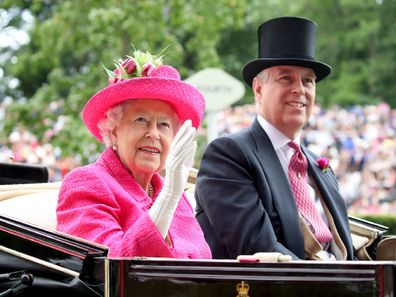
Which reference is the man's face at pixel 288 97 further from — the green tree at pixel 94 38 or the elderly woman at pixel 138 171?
the green tree at pixel 94 38

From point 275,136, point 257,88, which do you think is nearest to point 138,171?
point 275,136

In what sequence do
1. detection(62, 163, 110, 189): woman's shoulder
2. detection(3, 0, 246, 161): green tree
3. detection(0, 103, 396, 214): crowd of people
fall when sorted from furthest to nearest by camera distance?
detection(0, 103, 396, 214): crowd of people
detection(3, 0, 246, 161): green tree
detection(62, 163, 110, 189): woman's shoulder

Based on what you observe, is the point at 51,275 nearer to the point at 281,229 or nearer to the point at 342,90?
the point at 281,229

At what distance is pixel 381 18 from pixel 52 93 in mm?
16535

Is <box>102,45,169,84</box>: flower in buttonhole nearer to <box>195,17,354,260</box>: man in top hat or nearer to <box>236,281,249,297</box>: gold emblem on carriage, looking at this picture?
<box>195,17,354,260</box>: man in top hat

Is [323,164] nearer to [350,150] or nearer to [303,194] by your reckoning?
[303,194]

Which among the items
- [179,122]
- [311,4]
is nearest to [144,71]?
[179,122]

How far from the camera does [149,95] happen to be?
3.38 meters

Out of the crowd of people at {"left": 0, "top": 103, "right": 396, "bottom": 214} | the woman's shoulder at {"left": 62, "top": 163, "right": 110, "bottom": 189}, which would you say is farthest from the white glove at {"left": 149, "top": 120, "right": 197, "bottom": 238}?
the crowd of people at {"left": 0, "top": 103, "right": 396, "bottom": 214}

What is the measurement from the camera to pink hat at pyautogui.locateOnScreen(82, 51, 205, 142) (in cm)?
334

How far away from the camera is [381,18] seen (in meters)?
25.8

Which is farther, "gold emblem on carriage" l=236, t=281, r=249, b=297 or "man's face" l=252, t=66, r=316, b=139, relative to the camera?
"man's face" l=252, t=66, r=316, b=139

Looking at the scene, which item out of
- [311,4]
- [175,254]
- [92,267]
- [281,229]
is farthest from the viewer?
[311,4]

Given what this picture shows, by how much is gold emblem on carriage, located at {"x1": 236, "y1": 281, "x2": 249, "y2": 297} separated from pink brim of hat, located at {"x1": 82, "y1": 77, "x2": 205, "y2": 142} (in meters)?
1.01
